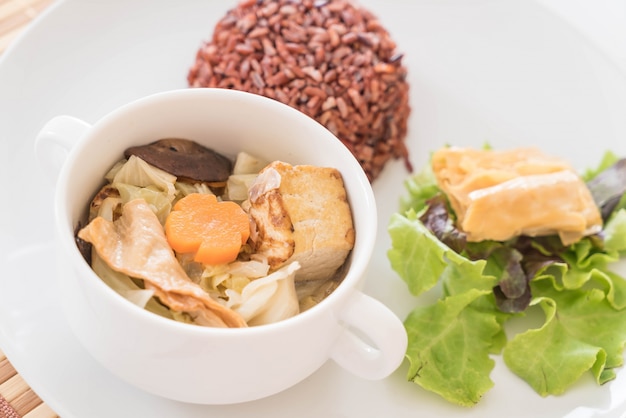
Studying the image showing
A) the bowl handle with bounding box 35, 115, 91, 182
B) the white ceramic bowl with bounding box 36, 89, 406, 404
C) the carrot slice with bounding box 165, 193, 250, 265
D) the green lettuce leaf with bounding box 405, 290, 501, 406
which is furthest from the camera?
the green lettuce leaf with bounding box 405, 290, 501, 406

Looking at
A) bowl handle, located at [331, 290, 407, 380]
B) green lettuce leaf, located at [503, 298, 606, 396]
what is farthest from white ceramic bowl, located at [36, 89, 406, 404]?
green lettuce leaf, located at [503, 298, 606, 396]

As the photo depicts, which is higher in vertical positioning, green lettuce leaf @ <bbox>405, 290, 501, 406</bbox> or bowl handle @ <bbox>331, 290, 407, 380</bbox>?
bowl handle @ <bbox>331, 290, 407, 380</bbox>

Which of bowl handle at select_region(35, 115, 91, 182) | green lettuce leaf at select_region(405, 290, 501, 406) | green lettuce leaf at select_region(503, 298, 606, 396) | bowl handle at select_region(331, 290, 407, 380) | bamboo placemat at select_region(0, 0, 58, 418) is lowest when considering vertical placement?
green lettuce leaf at select_region(503, 298, 606, 396)

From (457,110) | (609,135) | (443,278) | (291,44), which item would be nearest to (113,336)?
(443,278)

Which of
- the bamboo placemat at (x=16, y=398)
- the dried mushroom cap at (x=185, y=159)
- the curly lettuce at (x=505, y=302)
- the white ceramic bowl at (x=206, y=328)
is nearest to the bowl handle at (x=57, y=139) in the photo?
the white ceramic bowl at (x=206, y=328)

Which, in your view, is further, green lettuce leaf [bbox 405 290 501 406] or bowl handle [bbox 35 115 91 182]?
green lettuce leaf [bbox 405 290 501 406]

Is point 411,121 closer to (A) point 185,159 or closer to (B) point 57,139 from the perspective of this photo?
(A) point 185,159

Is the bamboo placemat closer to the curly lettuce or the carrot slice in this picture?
the carrot slice

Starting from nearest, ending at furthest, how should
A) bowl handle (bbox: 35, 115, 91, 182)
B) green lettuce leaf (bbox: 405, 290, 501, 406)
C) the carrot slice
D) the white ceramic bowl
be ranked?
the white ceramic bowl < the carrot slice < bowl handle (bbox: 35, 115, 91, 182) < green lettuce leaf (bbox: 405, 290, 501, 406)

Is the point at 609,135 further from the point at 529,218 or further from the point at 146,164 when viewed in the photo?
the point at 146,164

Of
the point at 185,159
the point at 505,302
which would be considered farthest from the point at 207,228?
the point at 505,302
